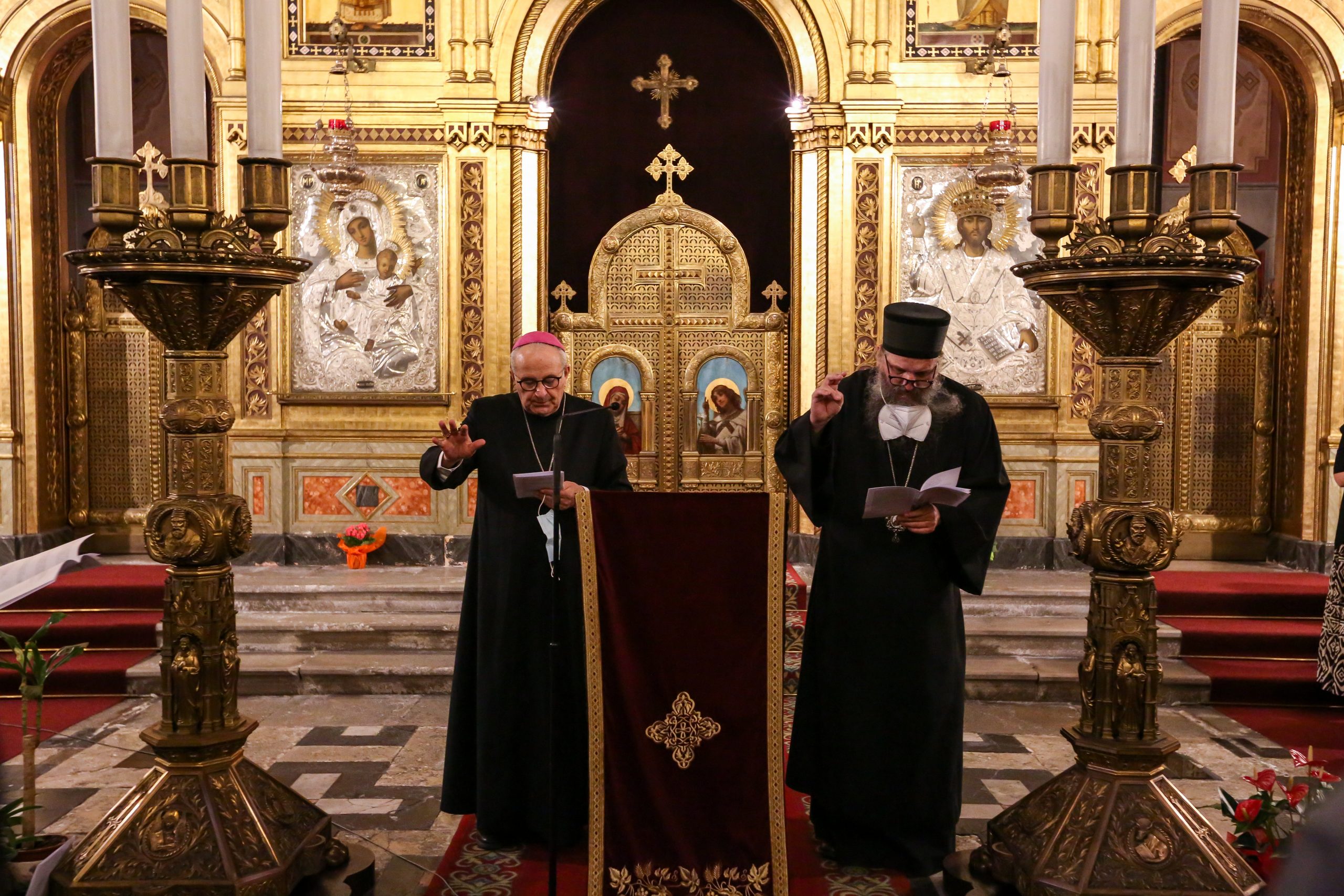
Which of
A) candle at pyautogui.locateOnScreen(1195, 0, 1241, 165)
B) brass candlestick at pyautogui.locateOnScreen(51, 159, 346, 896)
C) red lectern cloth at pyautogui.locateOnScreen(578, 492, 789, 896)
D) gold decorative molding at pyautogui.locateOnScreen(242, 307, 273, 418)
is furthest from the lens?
gold decorative molding at pyautogui.locateOnScreen(242, 307, 273, 418)

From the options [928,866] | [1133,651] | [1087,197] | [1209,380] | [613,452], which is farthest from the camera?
[1209,380]

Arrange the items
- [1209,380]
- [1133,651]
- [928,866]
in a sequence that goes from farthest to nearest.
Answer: [1209,380], [928,866], [1133,651]

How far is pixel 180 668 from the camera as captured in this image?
3.40m

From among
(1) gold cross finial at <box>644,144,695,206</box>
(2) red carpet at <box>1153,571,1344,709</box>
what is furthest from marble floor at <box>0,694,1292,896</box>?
(1) gold cross finial at <box>644,144,695,206</box>

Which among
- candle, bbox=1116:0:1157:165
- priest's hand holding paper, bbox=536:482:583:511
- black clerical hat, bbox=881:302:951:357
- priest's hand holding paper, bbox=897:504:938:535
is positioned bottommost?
priest's hand holding paper, bbox=897:504:938:535

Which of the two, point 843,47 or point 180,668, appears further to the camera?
point 843,47

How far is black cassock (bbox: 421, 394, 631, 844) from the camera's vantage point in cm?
400

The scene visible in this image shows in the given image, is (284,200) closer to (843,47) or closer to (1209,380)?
(843,47)

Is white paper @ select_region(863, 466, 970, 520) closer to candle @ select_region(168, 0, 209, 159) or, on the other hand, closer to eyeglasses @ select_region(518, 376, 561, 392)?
eyeglasses @ select_region(518, 376, 561, 392)

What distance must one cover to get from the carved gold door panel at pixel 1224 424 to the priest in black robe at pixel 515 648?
22.6ft

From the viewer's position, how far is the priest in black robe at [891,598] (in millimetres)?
3770

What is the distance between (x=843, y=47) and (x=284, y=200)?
624cm

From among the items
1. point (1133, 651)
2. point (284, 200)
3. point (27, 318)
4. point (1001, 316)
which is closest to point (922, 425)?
point (1133, 651)

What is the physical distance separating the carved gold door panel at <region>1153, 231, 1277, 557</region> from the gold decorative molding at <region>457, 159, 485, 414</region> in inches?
224
